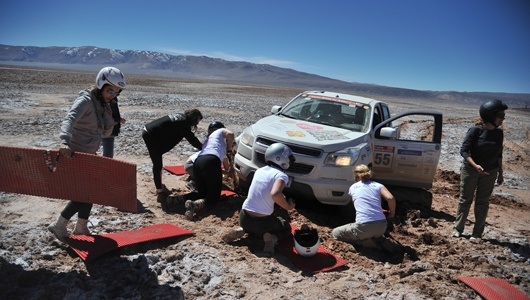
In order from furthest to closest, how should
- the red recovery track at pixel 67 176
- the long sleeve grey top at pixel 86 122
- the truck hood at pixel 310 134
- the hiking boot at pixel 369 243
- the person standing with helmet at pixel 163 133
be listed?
the person standing with helmet at pixel 163 133
the truck hood at pixel 310 134
the hiking boot at pixel 369 243
the long sleeve grey top at pixel 86 122
the red recovery track at pixel 67 176

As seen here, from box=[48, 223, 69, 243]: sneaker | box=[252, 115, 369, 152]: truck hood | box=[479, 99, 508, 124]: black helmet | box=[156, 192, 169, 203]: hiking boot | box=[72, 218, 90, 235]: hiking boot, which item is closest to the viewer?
box=[48, 223, 69, 243]: sneaker

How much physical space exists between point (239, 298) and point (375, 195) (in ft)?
7.86

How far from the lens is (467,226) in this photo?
6.64 metres

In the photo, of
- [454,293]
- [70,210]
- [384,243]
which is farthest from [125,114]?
[454,293]

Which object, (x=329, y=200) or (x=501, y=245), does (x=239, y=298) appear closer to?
(x=329, y=200)

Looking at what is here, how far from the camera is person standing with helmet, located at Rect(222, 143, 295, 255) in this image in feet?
15.2

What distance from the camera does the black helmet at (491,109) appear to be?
533cm

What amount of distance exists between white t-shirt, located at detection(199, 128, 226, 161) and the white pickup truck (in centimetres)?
47

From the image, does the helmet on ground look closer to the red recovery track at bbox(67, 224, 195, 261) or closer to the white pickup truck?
the white pickup truck

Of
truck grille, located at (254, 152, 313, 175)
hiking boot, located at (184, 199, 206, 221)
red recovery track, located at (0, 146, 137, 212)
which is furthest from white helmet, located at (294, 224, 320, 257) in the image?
red recovery track, located at (0, 146, 137, 212)

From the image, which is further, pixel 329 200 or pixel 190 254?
pixel 329 200

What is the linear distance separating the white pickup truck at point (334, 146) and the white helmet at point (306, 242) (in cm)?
113

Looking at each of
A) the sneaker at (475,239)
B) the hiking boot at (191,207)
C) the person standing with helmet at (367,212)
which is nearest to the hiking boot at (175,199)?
the hiking boot at (191,207)

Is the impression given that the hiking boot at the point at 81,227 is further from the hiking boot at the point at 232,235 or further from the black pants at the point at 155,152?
the black pants at the point at 155,152
